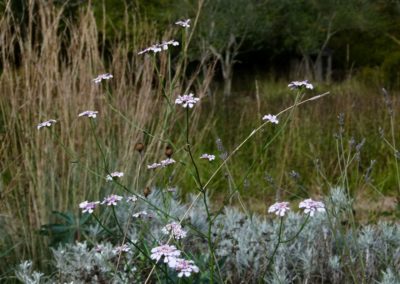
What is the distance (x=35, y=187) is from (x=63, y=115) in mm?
507

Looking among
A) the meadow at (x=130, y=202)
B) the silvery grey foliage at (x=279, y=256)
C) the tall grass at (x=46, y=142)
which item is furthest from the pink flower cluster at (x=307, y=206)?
the tall grass at (x=46, y=142)

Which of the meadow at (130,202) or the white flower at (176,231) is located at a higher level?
the white flower at (176,231)

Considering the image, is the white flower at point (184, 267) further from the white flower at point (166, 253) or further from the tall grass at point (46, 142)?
the tall grass at point (46, 142)

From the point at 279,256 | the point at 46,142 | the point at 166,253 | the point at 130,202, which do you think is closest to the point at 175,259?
the point at 166,253

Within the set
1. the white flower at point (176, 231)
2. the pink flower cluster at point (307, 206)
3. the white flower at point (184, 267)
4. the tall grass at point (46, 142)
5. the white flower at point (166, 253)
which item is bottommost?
the tall grass at point (46, 142)

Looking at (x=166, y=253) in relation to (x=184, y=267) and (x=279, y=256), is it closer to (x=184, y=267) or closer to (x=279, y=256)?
(x=184, y=267)

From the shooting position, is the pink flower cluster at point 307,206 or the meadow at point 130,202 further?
the meadow at point 130,202

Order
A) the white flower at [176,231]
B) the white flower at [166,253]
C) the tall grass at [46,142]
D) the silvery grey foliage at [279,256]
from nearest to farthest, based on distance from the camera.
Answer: the white flower at [166,253] → the white flower at [176,231] → the silvery grey foliage at [279,256] → the tall grass at [46,142]

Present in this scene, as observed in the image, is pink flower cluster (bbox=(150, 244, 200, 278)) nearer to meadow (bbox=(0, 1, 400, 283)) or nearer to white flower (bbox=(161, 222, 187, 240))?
meadow (bbox=(0, 1, 400, 283))

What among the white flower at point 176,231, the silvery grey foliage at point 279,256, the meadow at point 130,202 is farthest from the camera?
the silvery grey foliage at point 279,256

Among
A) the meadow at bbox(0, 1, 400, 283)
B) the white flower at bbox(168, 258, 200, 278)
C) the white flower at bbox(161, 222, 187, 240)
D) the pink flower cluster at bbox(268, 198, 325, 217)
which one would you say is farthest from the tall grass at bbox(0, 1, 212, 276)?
the white flower at bbox(168, 258, 200, 278)

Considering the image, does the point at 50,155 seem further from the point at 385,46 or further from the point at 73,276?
the point at 385,46

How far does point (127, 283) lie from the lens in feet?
7.54

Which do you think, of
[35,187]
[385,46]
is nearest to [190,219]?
[35,187]
